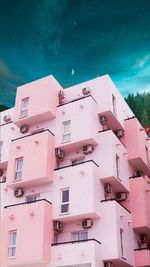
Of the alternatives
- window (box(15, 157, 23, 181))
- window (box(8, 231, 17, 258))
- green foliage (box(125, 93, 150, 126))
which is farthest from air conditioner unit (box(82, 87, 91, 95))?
green foliage (box(125, 93, 150, 126))

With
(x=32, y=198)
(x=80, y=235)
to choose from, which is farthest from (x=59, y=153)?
(x=80, y=235)

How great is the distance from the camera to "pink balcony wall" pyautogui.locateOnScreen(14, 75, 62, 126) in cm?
2831

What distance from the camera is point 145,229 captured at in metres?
26.0

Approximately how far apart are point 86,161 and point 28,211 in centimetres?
474

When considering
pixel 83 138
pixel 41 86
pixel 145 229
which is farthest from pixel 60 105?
pixel 145 229

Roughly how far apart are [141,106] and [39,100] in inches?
968

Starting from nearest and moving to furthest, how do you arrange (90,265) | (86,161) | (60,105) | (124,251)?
(90,265), (124,251), (86,161), (60,105)

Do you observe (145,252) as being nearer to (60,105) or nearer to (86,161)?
(86,161)

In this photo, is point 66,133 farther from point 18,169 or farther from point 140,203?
point 140,203

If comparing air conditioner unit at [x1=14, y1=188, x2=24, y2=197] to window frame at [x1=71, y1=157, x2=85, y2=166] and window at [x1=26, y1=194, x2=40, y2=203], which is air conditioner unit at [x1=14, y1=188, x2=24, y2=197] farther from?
window frame at [x1=71, y1=157, x2=85, y2=166]

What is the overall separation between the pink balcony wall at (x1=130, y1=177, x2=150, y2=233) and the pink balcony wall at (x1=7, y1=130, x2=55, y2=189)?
594cm

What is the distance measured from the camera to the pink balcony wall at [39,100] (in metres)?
28.3

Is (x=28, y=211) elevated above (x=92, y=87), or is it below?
below

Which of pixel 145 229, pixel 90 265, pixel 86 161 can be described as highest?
pixel 86 161
